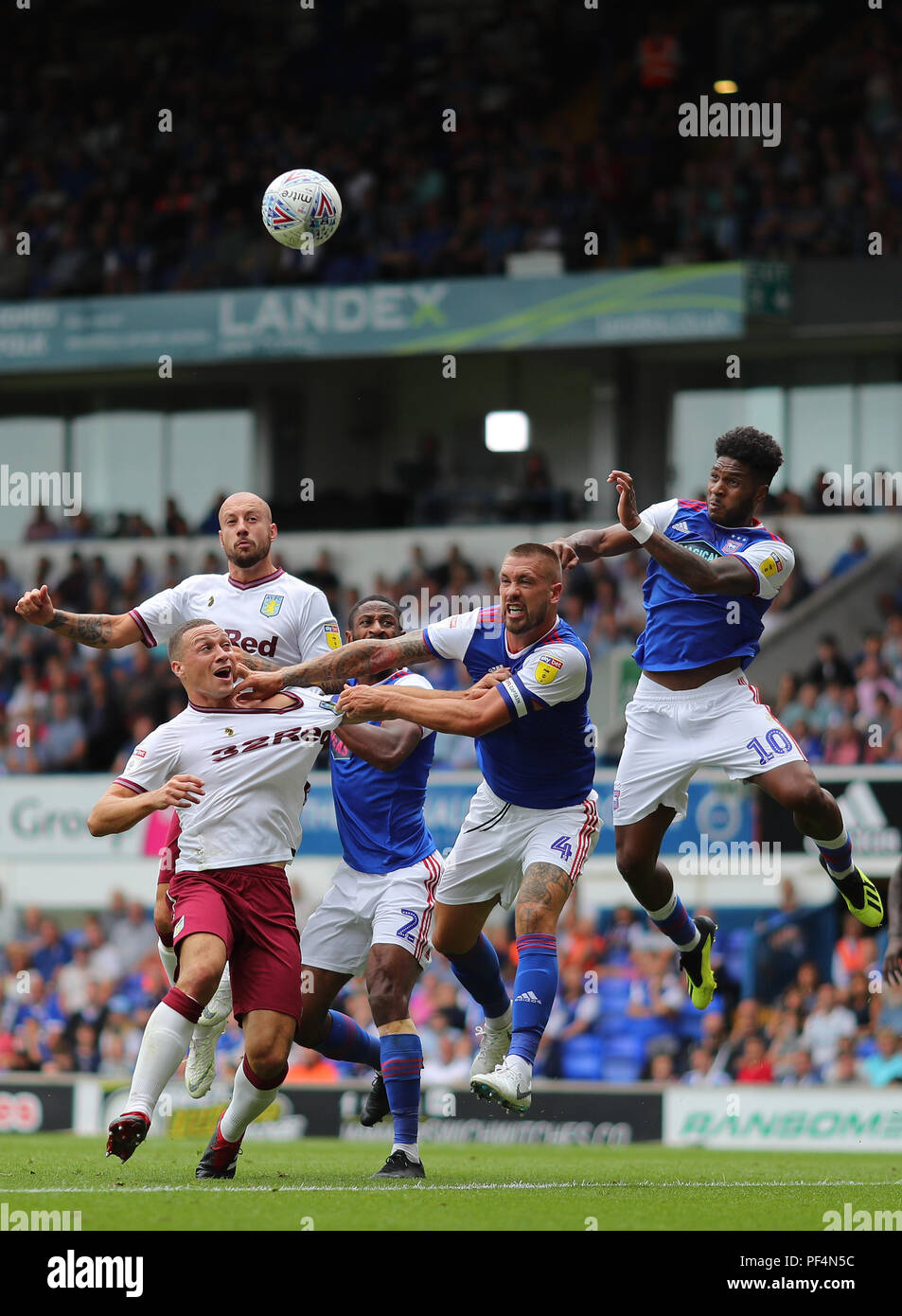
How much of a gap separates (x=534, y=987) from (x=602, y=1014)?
943 cm

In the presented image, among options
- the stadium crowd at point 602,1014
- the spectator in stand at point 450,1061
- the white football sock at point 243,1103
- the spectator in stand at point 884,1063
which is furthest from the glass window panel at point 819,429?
the white football sock at point 243,1103

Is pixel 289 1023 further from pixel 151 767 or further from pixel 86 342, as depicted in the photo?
pixel 86 342

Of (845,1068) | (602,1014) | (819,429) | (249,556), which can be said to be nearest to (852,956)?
(845,1068)

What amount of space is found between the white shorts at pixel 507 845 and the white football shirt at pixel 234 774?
1.26 meters

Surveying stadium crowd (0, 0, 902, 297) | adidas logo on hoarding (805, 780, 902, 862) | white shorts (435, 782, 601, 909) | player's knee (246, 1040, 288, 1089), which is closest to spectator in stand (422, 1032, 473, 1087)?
adidas logo on hoarding (805, 780, 902, 862)

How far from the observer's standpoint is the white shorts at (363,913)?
1002 centimetres

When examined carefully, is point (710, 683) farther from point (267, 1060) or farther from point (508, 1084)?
point (267, 1060)

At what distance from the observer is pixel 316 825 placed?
2148 centimetres

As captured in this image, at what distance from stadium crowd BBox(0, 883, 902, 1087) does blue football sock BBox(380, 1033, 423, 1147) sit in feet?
22.8

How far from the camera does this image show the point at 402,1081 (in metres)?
9.62

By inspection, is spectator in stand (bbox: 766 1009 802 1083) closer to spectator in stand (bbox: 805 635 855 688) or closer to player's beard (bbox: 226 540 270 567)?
spectator in stand (bbox: 805 635 855 688)

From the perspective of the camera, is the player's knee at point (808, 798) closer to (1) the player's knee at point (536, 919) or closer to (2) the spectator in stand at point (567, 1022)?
(1) the player's knee at point (536, 919)

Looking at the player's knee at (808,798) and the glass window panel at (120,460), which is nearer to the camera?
the player's knee at (808,798)

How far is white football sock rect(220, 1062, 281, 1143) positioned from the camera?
9.09 m
